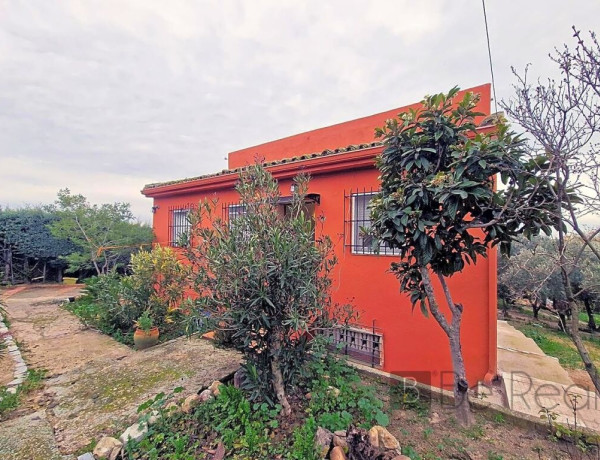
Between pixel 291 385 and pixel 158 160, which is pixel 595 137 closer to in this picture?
pixel 291 385

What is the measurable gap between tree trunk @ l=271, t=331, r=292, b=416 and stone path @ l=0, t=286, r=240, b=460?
154 centimetres

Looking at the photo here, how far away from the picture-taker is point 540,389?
455cm

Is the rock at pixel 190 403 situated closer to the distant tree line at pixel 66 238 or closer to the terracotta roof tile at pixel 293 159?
the terracotta roof tile at pixel 293 159

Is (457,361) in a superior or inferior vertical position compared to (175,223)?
inferior

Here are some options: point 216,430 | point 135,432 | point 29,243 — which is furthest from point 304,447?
point 29,243

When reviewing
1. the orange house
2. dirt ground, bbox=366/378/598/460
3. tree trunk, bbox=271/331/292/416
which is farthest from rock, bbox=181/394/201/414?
dirt ground, bbox=366/378/598/460

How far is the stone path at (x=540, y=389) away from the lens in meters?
3.87

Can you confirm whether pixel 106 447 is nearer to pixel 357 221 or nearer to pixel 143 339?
pixel 143 339

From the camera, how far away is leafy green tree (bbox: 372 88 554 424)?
2895 mm

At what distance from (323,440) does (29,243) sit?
18.5 m

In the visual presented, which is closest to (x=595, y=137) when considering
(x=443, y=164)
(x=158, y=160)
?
(x=443, y=164)

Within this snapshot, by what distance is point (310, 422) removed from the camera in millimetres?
2959

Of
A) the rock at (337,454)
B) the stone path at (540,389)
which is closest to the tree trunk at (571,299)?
the stone path at (540,389)

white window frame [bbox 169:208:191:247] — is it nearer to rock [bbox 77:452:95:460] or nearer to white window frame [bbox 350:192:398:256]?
white window frame [bbox 350:192:398:256]
